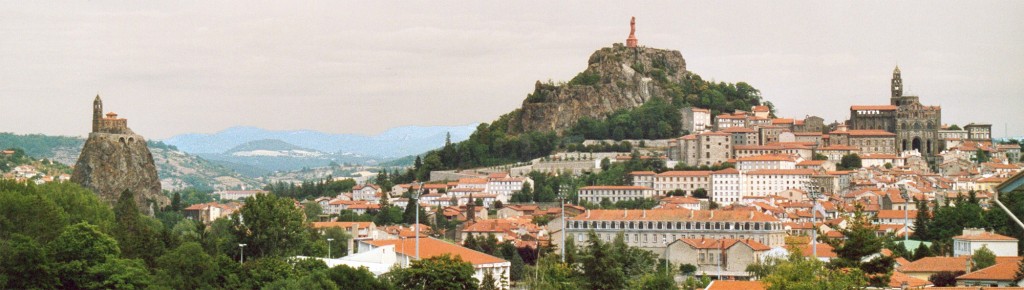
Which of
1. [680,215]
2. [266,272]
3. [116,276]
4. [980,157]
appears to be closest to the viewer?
[116,276]

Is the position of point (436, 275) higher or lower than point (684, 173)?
lower

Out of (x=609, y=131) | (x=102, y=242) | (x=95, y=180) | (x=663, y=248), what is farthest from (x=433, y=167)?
(x=102, y=242)

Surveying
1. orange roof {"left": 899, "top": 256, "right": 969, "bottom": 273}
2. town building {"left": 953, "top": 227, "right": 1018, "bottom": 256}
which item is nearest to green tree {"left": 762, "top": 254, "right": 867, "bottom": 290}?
orange roof {"left": 899, "top": 256, "right": 969, "bottom": 273}

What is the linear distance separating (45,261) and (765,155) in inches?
2527

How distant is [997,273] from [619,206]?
4733 centimetres

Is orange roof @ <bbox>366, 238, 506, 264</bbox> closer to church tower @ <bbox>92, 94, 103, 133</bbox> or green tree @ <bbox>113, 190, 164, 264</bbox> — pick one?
green tree @ <bbox>113, 190, 164, 264</bbox>

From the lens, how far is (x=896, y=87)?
109188 millimetres

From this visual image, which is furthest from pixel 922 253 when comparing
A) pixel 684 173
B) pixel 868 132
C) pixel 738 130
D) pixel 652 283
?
pixel 868 132

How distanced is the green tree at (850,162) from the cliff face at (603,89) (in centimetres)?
2254

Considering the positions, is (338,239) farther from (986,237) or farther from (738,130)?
(738,130)

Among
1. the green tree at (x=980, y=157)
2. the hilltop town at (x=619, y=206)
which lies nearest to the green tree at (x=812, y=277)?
the hilltop town at (x=619, y=206)

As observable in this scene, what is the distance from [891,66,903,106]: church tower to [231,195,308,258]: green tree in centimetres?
6331

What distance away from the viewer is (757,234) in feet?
216

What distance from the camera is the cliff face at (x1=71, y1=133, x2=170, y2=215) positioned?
341 ft
